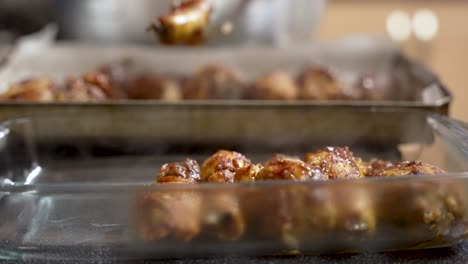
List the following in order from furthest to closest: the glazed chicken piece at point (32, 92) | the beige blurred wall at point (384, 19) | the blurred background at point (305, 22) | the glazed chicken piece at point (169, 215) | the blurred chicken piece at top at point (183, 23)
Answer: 1. the beige blurred wall at point (384, 19)
2. the blurred background at point (305, 22)
3. the glazed chicken piece at point (32, 92)
4. the blurred chicken piece at top at point (183, 23)
5. the glazed chicken piece at point (169, 215)

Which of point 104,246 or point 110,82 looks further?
point 110,82

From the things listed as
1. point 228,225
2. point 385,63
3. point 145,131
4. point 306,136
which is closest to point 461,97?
point 385,63

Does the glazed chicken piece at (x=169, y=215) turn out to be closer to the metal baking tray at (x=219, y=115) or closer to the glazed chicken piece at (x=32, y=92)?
the metal baking tray at (x=219, y=115)

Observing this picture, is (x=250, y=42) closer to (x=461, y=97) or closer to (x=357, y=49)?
(x=357, y=49)

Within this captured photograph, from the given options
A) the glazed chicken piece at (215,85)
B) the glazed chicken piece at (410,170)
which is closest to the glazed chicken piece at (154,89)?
the glazed chicken piece at (215,85)

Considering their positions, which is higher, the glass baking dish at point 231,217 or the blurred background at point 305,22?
the blurred background at point 305,22

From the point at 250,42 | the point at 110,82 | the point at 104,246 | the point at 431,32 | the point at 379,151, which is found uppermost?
the point at 431,32

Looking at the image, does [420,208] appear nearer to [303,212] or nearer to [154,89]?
[303,212]
